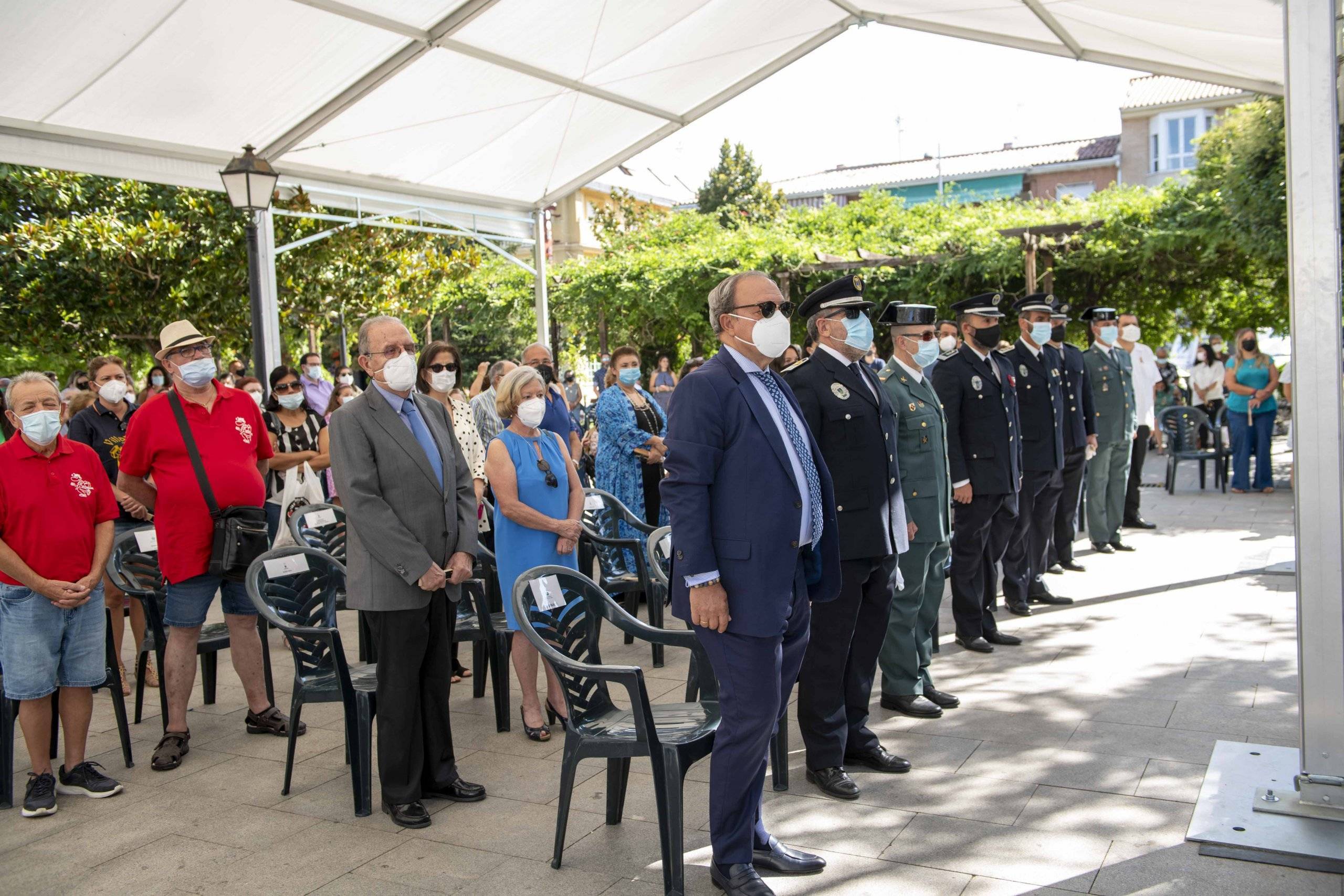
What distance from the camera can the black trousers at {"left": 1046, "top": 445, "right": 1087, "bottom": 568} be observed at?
8.12m

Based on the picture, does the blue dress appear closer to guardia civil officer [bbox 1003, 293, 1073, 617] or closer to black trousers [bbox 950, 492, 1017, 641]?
black trousers [bbox 950, 492, 1017, 641]

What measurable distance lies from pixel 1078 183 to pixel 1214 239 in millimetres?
43321

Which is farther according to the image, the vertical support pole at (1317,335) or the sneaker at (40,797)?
the sneaker at (40,797)

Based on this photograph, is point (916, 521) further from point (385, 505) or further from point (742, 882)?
point (385, 505)

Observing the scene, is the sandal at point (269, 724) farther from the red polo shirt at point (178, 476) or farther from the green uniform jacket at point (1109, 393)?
the green uniform jacket at point (1109, 393)

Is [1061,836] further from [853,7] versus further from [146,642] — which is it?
[853,7]

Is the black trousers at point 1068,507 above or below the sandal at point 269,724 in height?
above

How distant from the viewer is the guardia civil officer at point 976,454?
619cm

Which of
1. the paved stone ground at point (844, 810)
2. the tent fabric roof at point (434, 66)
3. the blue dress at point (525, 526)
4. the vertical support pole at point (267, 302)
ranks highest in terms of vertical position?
the tent fabric roof at point (434, 66)

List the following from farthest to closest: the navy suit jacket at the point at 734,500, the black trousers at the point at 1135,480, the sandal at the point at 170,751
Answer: the black trousers at the point at 1135,480 → the sandal at the point at 170,751 → the navy suit jacket at the point at 734,500

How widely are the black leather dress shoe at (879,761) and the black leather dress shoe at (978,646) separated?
6.40 feet

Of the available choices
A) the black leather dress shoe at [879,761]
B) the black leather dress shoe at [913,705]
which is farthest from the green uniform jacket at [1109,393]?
the black leather dress shoe at [879,761]

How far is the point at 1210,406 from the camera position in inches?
615

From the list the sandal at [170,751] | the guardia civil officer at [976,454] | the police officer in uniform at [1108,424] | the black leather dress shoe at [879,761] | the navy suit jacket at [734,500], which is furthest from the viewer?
the police officer in uniform at [1108,424]
